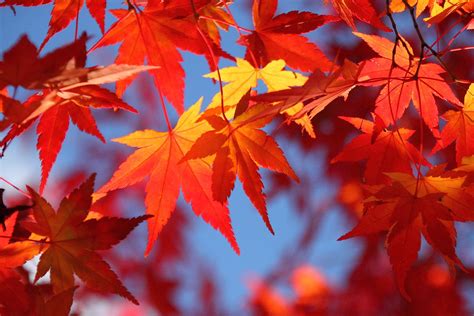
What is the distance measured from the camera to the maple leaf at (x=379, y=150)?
96cm

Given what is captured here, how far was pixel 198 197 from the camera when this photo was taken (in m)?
0.96

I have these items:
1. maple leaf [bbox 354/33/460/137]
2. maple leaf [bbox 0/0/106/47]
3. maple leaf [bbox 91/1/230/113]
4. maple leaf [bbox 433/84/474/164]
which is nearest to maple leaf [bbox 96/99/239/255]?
maple leaf [bbox 91/1/230/113]

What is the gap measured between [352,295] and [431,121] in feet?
8.81

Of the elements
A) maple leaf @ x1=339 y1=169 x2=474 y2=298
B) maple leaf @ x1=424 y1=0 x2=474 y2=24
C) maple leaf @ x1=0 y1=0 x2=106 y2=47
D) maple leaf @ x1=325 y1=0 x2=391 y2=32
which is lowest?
maple leaf @ x1=339 y1=169 x2=474 y2=298

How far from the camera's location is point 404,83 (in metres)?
0.98

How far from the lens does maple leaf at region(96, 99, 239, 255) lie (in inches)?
36.9

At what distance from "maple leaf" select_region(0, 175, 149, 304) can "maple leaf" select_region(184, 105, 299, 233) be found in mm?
165

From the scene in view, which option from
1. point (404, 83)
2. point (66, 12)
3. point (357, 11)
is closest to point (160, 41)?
point (66, 12)

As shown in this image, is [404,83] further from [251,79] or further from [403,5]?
[251,79]

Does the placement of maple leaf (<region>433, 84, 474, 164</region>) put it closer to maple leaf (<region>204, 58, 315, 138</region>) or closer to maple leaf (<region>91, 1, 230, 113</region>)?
maple leaf (<region>204, 58, 315, 138</region>)

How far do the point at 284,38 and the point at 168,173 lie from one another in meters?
0.32

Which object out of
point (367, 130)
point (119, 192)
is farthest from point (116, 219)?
A: point (119, 192)

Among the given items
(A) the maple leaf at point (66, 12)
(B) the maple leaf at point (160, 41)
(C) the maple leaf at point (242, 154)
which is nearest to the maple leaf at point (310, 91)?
(C) the maple leaf at point (242, 154)

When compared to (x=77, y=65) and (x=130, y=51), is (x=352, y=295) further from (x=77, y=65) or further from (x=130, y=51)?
(x=77, y=65)
